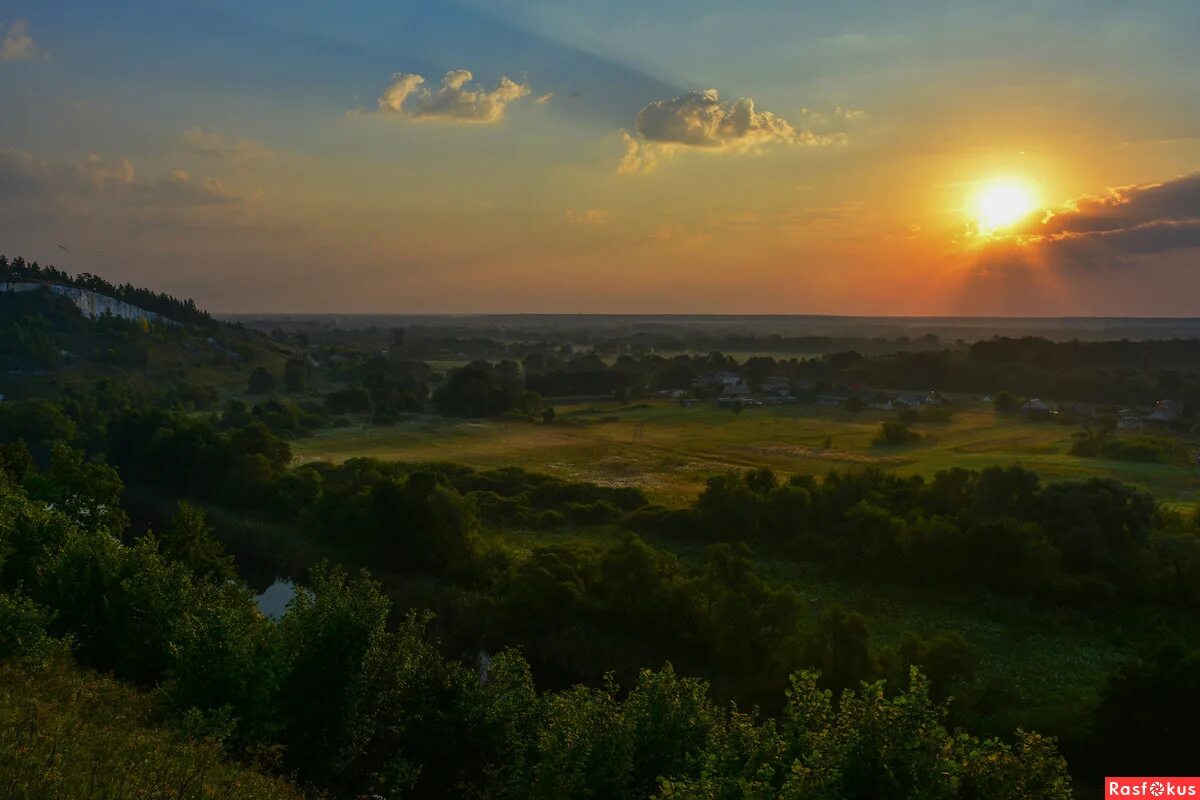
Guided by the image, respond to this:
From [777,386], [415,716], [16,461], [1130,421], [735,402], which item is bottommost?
[415,716]

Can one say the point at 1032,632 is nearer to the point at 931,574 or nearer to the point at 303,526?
the point at 931,574

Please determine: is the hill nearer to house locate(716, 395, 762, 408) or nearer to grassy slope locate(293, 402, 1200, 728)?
grassy slope locate(293, 402, 1200, 728)

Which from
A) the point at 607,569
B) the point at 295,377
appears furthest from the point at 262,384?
the point at 607,569

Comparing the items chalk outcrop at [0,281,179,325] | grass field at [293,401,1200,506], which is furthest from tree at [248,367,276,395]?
chalk outcrop at [0,281,179,325]

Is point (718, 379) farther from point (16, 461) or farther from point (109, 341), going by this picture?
point (16, 461)

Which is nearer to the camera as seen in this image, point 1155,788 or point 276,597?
point 1155,788

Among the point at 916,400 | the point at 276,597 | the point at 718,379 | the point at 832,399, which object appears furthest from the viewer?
the point at 718,379

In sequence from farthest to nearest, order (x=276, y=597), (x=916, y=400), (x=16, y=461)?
(x=916, y=400)
(x=16, y=461)
(x=276, y=597)

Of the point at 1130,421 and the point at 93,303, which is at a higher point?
the point at 93,303
